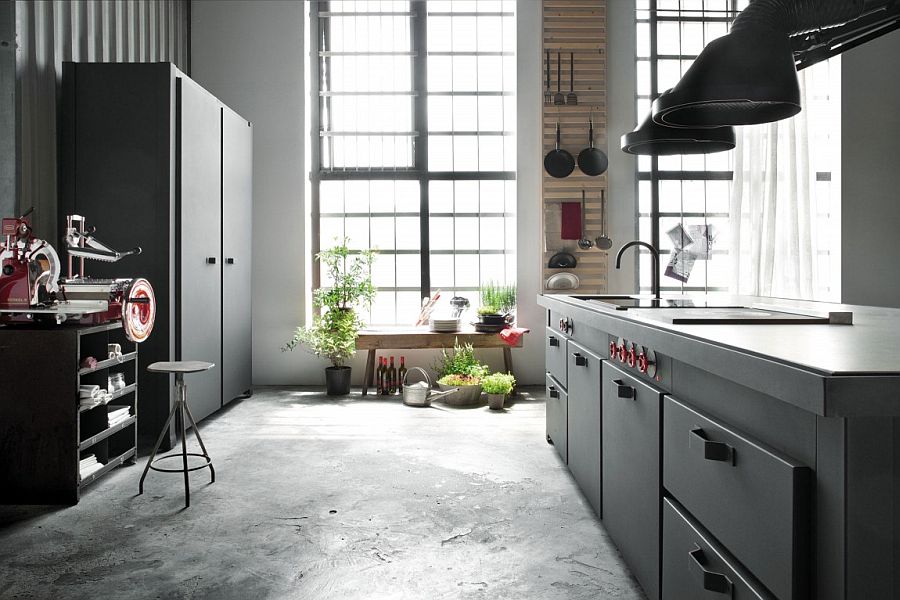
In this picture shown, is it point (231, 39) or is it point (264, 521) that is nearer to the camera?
point (264, 521)

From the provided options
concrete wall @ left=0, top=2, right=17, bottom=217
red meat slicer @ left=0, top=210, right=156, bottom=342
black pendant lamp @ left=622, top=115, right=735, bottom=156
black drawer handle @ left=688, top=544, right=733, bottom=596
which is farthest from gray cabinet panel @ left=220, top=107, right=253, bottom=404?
black drawer handle @ left=688, top=544, right=733, bottom=596

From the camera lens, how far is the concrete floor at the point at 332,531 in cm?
229

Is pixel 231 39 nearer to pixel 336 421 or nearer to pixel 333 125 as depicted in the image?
pixel 333 125

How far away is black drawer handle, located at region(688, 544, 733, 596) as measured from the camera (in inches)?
57.1

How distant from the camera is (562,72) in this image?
6.18m

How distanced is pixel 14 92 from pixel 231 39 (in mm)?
2914

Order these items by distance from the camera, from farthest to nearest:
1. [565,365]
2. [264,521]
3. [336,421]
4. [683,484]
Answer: [336,421] → [565,365] → [264,521] → [683,484]

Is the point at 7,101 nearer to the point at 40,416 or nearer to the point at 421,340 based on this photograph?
the point at 40,416

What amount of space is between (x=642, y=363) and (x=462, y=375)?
363cm

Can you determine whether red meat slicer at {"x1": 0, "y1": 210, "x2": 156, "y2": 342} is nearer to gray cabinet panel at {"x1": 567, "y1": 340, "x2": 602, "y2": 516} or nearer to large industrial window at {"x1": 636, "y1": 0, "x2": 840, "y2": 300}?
gray cabinet panel at {"x1": 567, "y1": 340, "x2": 602, "y2": 516}

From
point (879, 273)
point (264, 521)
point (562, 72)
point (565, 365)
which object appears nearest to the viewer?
point (264, 521)

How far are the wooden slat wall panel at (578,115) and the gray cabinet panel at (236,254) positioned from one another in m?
2.61

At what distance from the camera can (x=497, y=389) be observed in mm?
5285

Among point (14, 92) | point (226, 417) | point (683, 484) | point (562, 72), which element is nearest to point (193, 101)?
point (14, 92)
